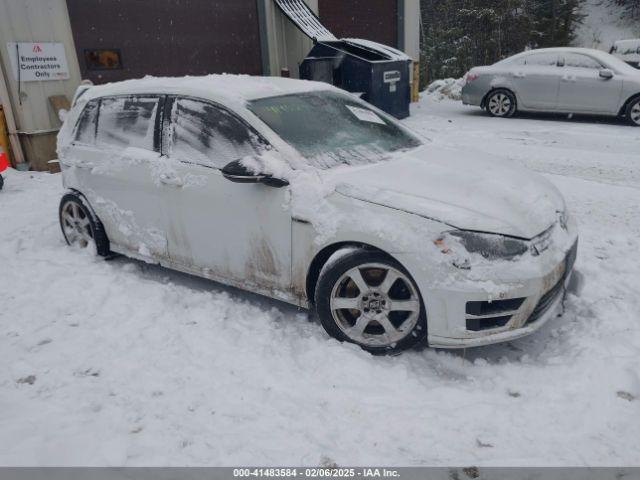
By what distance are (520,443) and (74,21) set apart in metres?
8.70

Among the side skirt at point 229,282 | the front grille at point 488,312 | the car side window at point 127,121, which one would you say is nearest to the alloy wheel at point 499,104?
the car side window at point 127,121

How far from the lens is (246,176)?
320 cm

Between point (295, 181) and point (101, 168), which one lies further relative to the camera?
point (101, 168)

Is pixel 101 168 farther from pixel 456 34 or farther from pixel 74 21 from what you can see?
pixel 456 34

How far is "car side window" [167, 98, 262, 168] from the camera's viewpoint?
11.4ft

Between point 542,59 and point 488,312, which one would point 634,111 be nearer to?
point 542,59

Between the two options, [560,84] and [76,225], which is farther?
[560,84]

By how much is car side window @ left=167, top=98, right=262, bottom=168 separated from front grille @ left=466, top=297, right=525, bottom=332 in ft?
5.54

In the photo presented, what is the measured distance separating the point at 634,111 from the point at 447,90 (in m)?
6.39

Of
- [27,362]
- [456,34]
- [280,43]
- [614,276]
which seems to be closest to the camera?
[27,362]

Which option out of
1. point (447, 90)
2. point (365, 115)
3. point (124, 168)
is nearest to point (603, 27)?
point (447, 90)

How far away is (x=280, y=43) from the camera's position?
468 inches

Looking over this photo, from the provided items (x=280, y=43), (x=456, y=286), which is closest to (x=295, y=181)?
(x=456, y=286)

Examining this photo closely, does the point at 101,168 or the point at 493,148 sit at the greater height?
the point at 101,168
